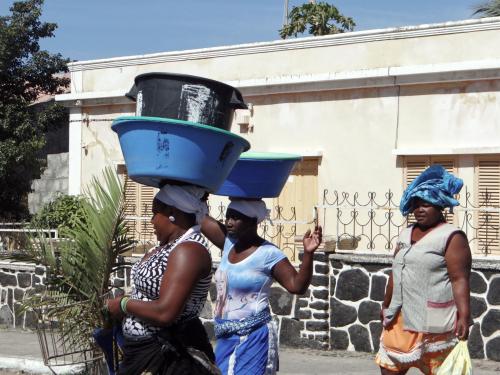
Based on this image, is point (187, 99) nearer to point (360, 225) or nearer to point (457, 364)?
point (457, 364)

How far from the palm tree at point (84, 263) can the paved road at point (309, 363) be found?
4168 millimetres

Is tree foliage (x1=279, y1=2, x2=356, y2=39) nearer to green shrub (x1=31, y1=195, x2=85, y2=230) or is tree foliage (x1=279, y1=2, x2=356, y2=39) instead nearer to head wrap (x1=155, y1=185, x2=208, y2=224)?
green shrub (x1=31, y1=195, x2=85, y2=230)

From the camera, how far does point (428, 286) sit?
6.14 metres

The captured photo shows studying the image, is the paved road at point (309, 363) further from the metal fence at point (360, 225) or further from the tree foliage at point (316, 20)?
the tree foliage at point (316, 20)

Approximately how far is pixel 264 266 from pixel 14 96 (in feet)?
49.8

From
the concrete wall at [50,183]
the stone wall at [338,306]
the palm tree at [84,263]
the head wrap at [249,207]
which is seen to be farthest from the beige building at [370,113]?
the palm tree at [84,263]

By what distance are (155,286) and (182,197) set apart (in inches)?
16.8

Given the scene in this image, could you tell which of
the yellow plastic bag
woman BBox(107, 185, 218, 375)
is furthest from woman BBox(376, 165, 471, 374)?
woman BBox(107, 185, 218, 375)

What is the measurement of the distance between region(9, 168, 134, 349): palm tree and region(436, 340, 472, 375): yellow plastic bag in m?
2.07

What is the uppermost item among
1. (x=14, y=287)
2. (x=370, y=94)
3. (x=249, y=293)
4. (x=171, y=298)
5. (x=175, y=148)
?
(x=370, y=94)

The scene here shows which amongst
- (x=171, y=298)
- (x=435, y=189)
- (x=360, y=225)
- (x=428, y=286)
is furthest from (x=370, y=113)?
(x=171, y=298)

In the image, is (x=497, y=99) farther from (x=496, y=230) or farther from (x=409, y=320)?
(x=409, y=320)

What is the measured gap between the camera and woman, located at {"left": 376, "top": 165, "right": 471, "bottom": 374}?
609cm

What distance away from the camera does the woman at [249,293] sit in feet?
18.6
